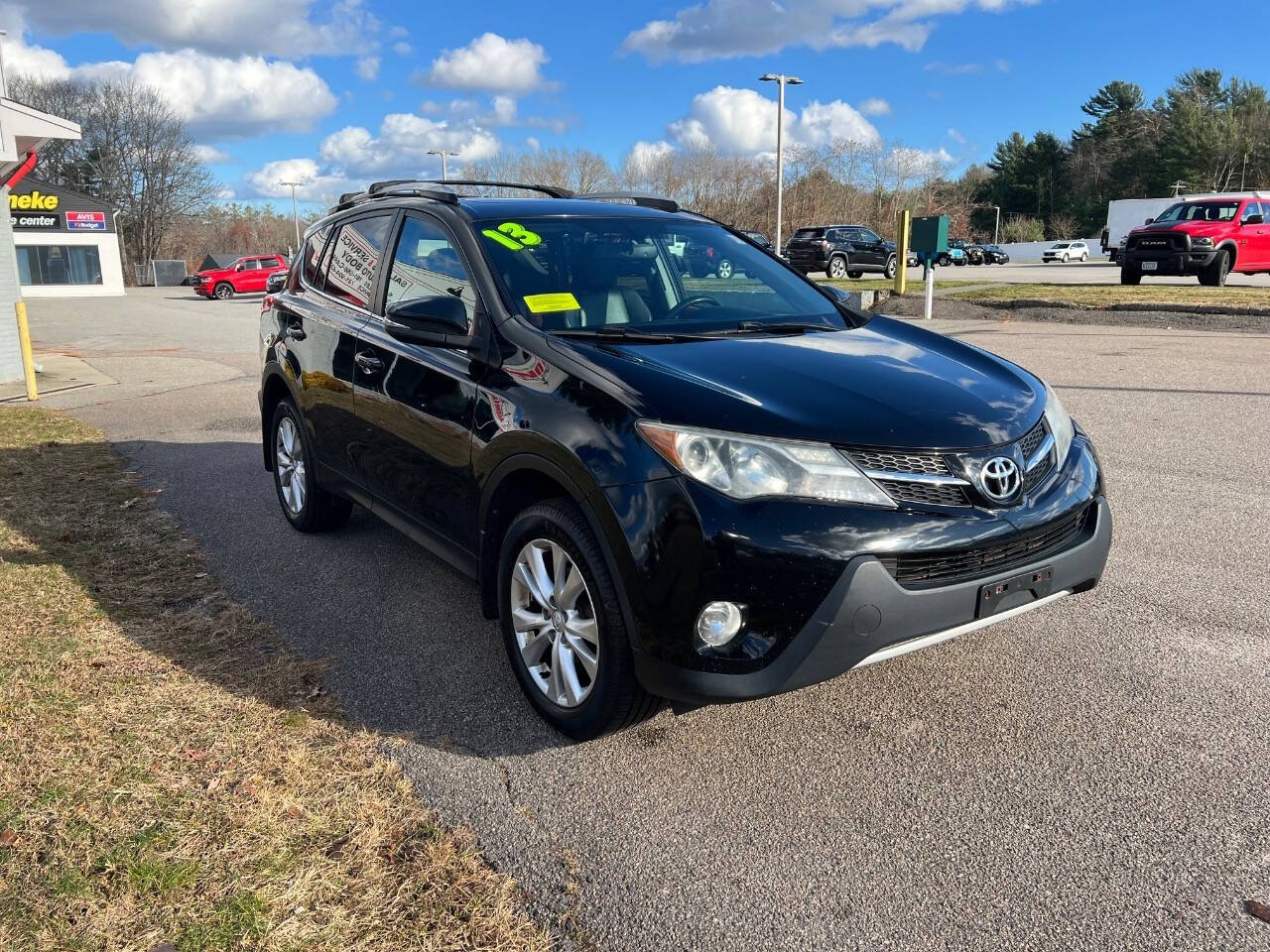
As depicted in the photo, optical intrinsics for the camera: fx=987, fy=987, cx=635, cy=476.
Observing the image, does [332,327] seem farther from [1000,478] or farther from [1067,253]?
[1067,253]

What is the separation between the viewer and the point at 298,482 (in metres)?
5.62

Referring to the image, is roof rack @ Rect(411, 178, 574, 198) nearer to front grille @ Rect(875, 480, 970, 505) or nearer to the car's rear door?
the car's rear door

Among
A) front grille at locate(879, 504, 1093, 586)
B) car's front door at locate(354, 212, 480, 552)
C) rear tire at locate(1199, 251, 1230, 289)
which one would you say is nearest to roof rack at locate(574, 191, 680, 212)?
car's front door at locate(354, 212, 480, 552)

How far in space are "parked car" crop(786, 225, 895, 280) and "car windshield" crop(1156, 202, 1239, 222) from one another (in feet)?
38.5

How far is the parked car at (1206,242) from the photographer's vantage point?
21.8m

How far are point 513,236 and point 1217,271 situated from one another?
22.8m

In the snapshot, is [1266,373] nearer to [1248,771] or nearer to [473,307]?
[1248,771]

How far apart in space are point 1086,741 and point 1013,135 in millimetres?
105255

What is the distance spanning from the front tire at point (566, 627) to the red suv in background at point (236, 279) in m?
39.9

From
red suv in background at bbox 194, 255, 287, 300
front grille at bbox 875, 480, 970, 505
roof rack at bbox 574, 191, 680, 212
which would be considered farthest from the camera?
red suv in background at bbox 194, 255, 287, 300

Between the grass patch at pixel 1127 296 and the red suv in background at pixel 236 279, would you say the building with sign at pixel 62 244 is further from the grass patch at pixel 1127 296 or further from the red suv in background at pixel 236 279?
the grass patch at pixel 1127 296

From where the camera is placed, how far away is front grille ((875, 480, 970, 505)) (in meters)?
2.83

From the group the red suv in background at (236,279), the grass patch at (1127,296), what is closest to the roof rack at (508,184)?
the grass patch at (1127,296)

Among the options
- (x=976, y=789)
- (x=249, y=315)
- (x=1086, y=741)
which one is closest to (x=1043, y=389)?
(x=1086, y=741)
